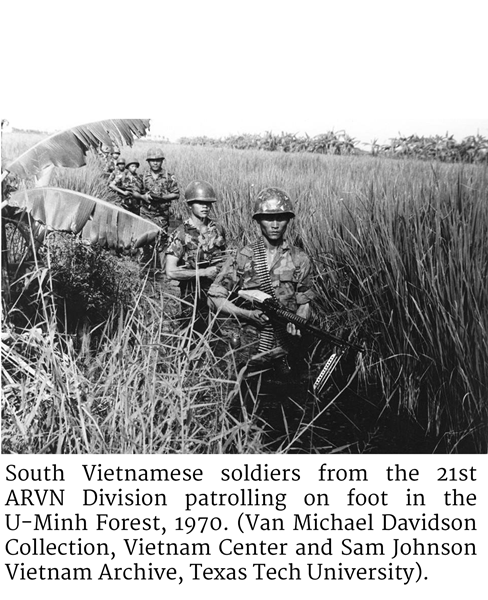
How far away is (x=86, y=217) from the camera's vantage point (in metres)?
5.18

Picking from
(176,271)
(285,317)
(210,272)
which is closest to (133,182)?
(176,271)

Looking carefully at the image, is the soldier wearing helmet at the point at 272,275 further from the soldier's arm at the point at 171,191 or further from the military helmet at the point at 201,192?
the soldier's arm at the point at 171,191

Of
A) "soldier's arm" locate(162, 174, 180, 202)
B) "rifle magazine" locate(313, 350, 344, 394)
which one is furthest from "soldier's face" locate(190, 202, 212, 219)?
"rifle magazine" locate(313, 350, 344, 394)

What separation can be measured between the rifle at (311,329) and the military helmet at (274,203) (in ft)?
1.95

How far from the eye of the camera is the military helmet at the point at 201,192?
562 cm

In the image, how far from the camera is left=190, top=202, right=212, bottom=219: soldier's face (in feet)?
18.8

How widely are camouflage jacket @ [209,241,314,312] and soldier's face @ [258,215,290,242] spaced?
0.12m

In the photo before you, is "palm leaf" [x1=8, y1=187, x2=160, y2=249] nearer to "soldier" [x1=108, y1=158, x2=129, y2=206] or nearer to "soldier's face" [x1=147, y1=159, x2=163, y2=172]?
"soldier's face" [x1=147, y1=159, x2=163, y2=172]

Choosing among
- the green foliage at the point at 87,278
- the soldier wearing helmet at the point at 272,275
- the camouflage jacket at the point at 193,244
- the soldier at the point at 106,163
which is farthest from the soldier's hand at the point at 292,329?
the soldier at the point at 106,163

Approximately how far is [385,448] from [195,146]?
2787mm

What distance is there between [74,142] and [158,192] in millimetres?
915

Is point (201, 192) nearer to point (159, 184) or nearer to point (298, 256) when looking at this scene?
A: point (159, 184)
